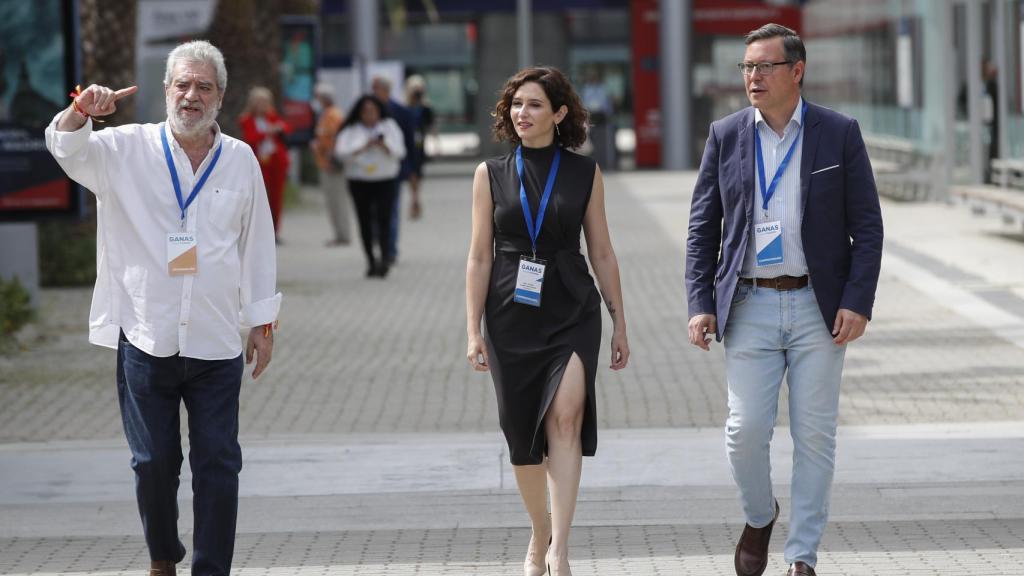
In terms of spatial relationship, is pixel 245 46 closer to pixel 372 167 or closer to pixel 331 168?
pixel 331 168

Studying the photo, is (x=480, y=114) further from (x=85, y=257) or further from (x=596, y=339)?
(x=596, y=339)

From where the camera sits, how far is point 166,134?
535 centimetres

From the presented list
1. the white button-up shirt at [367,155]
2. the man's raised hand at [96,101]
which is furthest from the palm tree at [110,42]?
the man's raised hand at [96,101]

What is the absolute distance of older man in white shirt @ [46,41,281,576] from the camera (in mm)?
5266

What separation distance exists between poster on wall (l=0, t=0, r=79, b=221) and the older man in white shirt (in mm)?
8025

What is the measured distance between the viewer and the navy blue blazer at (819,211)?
5441 mm

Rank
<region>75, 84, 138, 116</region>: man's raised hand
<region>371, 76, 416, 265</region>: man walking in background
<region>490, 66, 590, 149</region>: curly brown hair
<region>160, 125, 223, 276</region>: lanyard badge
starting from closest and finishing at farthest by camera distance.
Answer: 1. <region>75, 84, 138, 116</region>: man's raised hand
2. <region>160, 125, 223, 276</region>: lanyard badge
3. <region>490, 66, 590, 149</region>: curly brown hair
4. <region>371, 76, 416, 265</region>: man walking in background

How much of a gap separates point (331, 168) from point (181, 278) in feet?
50.6

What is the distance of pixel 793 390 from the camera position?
5582mm

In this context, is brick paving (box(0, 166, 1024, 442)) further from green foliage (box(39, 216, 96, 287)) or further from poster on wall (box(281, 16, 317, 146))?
poster on wall (box(281, 16, 317, 146))

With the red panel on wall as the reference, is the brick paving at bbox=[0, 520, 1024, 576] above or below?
below

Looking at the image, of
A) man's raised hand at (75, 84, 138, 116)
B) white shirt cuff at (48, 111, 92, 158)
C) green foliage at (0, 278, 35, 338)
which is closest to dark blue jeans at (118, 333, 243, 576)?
white shirt cuff at (48, 111, 92, 158)

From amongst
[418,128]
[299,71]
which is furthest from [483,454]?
[299,71]

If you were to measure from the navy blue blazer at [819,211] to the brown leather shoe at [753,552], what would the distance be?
2.13 feet
